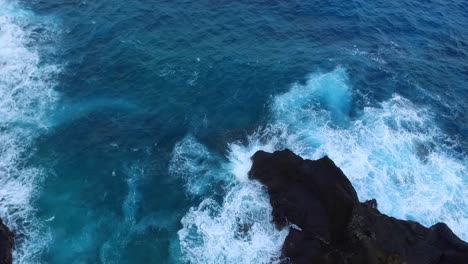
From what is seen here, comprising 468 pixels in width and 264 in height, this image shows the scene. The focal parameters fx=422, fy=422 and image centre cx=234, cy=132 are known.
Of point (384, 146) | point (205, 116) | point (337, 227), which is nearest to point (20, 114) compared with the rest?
point (205, 116)


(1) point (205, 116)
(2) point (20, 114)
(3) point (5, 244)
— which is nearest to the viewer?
(3) point (5, 244)

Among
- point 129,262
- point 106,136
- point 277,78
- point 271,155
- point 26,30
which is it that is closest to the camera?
point 129,262

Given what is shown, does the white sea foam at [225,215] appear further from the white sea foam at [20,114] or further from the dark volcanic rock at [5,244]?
the dark volcanic rock at [5,244]

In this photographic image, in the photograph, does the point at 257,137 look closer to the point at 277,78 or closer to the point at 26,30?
the point at 277,78

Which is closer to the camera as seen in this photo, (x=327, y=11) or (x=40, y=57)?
(x=40, y=57)

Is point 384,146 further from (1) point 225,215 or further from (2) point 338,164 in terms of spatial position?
(1) point 225,215

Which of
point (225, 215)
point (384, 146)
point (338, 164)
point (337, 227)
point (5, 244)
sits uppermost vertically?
point (337, 227)

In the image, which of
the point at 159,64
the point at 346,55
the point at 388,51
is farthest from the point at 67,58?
the point at 388,51

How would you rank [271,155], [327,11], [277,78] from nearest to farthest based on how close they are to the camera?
1. [271,155]
2. [277,78]
3. [327,11]

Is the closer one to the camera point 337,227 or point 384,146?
point 337,227
